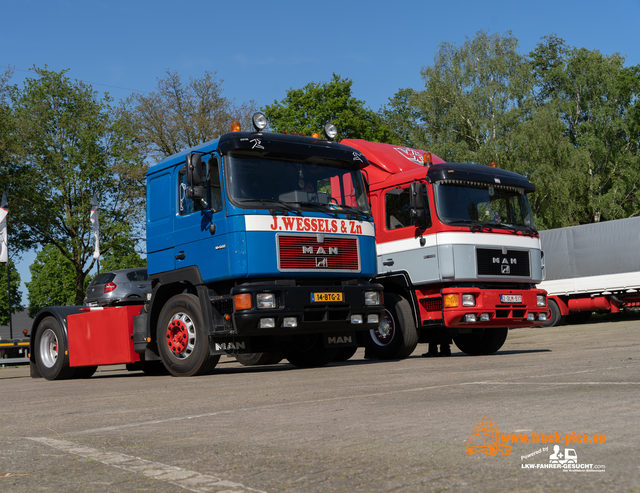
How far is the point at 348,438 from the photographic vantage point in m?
4.27

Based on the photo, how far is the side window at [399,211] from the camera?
1214 centimetres

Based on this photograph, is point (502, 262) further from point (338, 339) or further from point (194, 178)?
point (194, 178)

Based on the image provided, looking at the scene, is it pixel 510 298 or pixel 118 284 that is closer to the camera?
pixel 510 298

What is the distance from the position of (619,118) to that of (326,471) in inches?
1780

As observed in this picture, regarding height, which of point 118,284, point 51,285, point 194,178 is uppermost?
point 51,285

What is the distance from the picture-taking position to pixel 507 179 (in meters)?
12.8

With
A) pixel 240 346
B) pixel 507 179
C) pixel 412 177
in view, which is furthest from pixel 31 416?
pixel 507 179

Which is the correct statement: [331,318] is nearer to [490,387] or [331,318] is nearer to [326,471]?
[490,387]

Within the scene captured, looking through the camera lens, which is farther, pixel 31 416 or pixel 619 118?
pixel 619 118

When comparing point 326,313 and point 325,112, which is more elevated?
point 325,112

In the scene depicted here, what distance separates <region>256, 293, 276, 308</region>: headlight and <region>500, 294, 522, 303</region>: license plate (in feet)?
13.9

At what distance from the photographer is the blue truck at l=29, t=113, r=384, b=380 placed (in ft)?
31.6

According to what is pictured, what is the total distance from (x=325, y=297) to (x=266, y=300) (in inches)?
35.1

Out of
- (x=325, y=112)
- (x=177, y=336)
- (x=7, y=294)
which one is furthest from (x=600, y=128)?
(x=7, y=294)
